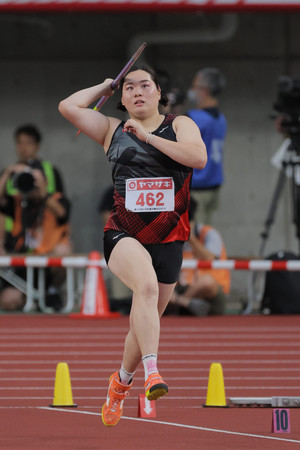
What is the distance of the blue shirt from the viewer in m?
13.1

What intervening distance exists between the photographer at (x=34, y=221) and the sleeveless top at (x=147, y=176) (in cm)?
752

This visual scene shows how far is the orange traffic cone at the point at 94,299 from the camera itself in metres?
13.5

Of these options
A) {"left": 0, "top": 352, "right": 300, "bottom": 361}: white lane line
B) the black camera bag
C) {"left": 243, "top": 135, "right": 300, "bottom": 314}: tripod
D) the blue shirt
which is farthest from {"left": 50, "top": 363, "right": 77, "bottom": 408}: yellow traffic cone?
{"left": 243, "top": 135, "right": 300, "bottom": 314}: tripod

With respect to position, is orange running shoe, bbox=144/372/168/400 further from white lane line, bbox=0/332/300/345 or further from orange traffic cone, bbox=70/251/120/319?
orange traffic cone, bbox=70/251/120/319

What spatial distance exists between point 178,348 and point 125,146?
4.40 metres

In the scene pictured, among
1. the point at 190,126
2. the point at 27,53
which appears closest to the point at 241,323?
the point at 27,53

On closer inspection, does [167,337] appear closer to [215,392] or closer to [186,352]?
[186,352]

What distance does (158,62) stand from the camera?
52.3ft

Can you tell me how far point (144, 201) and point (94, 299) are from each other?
7520mm

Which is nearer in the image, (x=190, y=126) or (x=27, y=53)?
(x=190, y=126)

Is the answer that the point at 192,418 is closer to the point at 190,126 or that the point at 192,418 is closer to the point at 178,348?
the point at 190,126

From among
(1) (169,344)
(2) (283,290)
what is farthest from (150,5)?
(1) (169,344)

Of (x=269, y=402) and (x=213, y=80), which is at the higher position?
(x=213, y=80)

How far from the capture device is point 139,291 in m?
5.97
